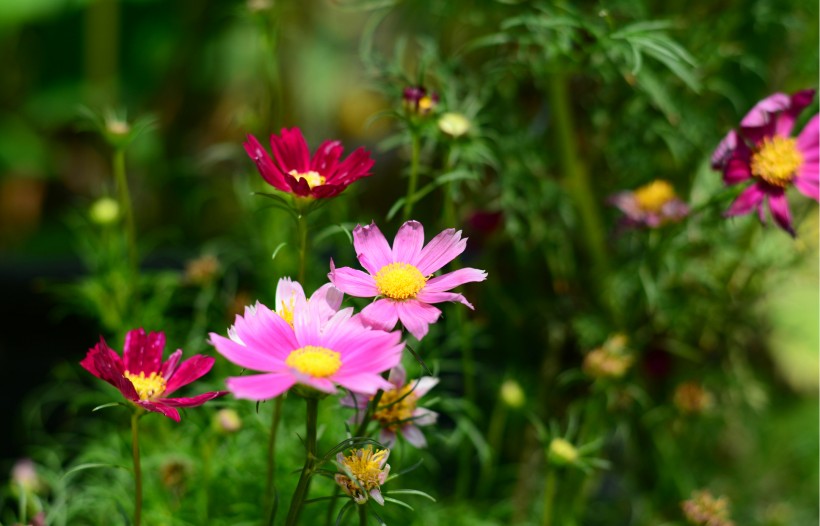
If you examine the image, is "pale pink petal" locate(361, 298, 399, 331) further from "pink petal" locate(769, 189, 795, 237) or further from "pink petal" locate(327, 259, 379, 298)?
"pink petal" locate(769, 189, 795, 237)

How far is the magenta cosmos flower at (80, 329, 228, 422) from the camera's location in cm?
42

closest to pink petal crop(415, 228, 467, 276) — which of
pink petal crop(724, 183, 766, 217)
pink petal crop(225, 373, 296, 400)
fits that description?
pink petal crop(225, 373, 296, 400)

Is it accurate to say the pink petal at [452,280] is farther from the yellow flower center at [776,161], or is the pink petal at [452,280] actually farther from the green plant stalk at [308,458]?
the yellow flower center at [776,161]

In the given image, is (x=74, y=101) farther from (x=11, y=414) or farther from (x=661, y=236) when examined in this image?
(x=661, y=236)

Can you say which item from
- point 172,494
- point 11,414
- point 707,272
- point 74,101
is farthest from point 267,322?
point 74,101

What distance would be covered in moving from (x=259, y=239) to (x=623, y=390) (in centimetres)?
39

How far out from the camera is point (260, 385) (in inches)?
14.3

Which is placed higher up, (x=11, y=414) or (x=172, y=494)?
(x=172, y=494)

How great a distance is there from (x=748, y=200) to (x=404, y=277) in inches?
10.7

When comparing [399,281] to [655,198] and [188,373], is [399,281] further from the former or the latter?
[655,198]

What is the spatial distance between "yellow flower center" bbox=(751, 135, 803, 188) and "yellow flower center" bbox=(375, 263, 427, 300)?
0.89ft

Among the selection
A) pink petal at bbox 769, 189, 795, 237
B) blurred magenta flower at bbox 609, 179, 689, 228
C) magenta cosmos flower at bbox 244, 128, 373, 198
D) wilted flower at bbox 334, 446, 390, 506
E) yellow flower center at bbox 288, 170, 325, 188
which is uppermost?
magenta cosmos flower at bbox 244, 128, 373, 198

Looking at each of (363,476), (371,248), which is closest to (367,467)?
(363,476)

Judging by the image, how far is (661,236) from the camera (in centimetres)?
74
